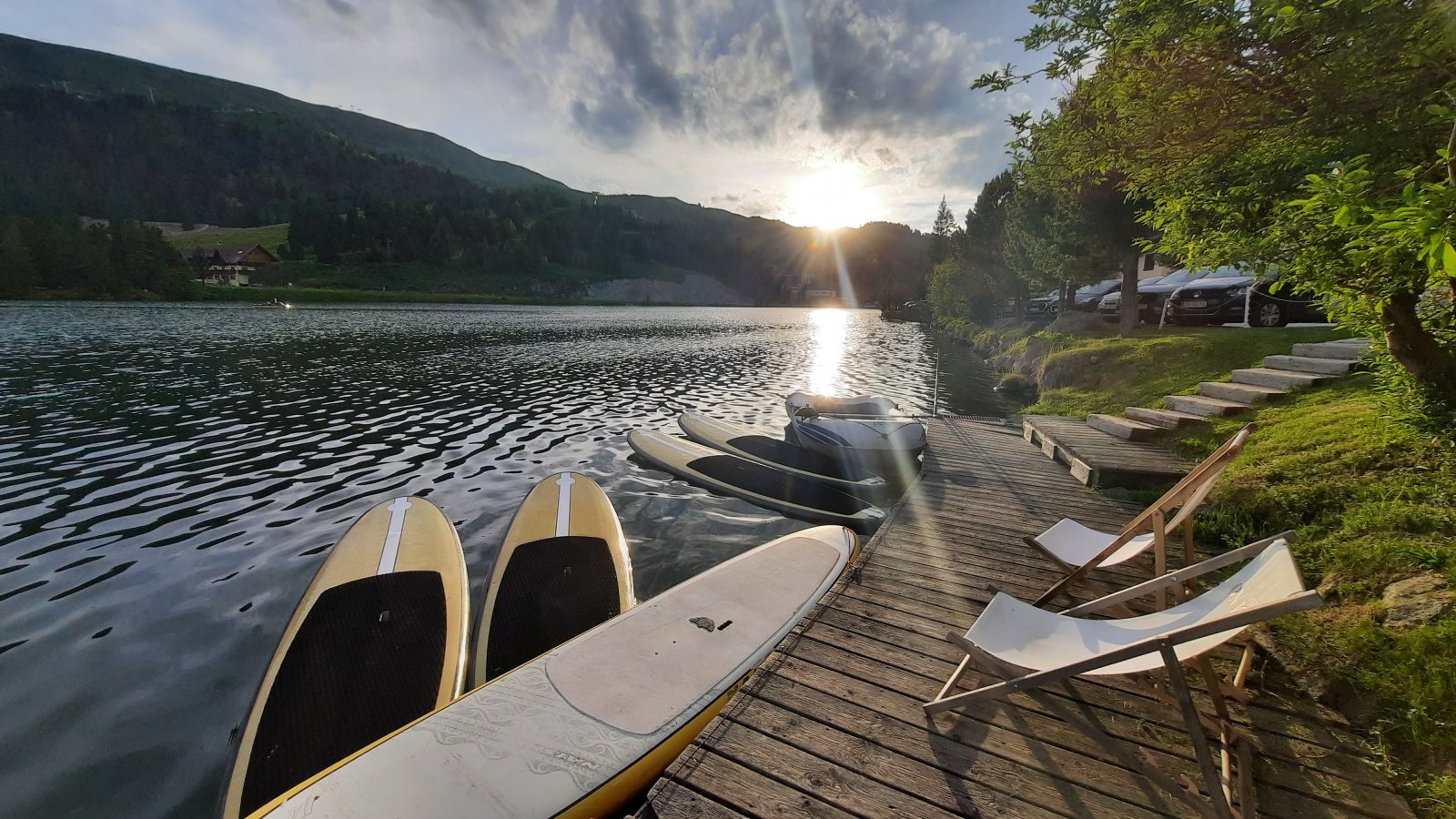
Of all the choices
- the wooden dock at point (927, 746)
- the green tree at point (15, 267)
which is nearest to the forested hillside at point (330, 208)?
the green tree at point (15, 267)

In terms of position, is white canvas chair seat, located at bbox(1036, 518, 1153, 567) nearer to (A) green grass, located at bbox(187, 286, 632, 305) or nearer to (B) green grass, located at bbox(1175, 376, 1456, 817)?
(B) green grass, located at bbox(1175, 376, 1456, 817)

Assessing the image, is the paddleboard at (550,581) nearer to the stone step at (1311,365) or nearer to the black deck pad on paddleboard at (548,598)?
the black deck pad on paddleboard at (548,598)

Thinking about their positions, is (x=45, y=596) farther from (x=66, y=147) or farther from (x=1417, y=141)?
(x=66, y=147)

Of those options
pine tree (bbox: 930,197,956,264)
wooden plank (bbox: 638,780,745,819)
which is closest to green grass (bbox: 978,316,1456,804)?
wooden plank (bbox: 638,780,745,819)

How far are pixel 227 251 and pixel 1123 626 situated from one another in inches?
6020

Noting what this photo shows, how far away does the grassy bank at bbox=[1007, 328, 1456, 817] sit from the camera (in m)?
3.15

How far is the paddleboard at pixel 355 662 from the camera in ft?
12.8

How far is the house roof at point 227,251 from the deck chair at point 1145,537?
146943 mm

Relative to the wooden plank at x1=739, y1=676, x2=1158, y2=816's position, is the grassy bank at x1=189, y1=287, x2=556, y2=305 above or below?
above

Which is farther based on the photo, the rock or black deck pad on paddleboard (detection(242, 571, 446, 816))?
black deck pad on paddleboard (detection(242, 571, 446, 816))

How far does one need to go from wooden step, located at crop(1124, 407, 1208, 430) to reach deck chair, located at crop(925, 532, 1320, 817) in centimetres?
716

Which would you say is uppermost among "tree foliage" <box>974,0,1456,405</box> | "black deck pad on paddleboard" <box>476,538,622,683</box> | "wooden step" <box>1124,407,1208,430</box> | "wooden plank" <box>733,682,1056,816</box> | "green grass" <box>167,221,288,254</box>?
"green grass" <box>167,221,288,254</box>

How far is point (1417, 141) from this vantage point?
4648 millimetres

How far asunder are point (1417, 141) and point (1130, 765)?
572 cm
